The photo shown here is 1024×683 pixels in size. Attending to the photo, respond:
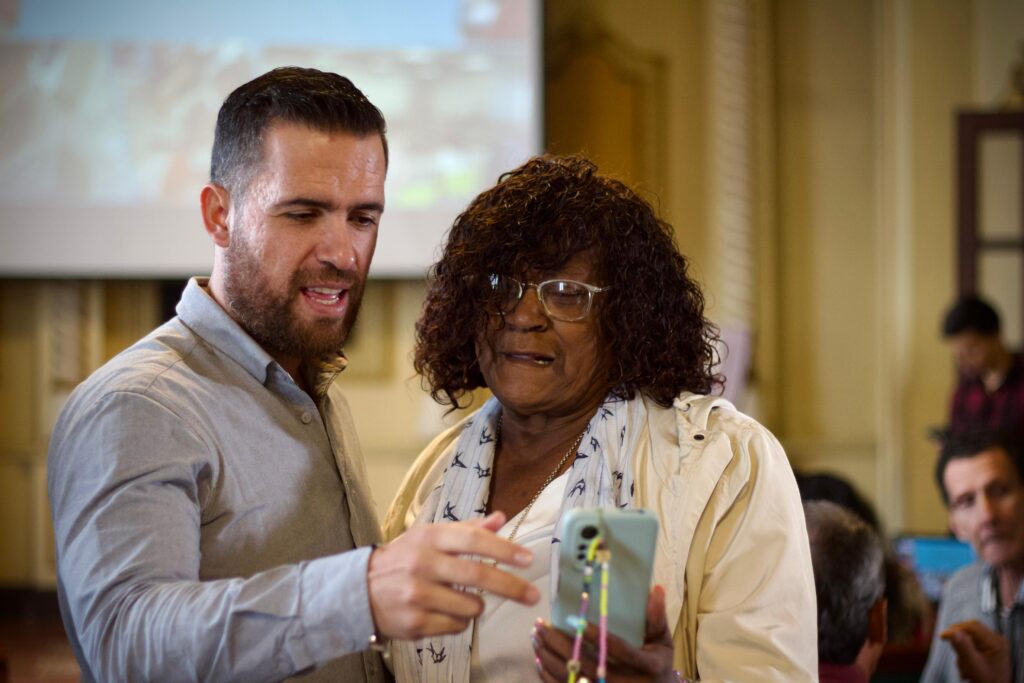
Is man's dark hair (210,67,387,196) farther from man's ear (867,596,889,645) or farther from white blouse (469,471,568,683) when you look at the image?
man's ear (867,596,889,645)

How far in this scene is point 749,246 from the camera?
5828 millimetres

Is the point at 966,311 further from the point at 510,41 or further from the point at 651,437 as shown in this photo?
the point at 651,437

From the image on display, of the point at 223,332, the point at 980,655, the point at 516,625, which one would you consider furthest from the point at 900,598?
the point at 223,332

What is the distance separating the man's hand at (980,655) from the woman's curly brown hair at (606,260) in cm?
98

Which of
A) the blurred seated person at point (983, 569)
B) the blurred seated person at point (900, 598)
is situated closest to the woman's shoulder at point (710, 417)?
the blurred seated person at point (900, 598)

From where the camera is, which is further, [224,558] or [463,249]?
[463,249]

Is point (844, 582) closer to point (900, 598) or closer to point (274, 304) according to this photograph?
point (900, 598)

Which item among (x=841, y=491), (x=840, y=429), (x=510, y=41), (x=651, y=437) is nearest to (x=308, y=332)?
(x=651, y=437)

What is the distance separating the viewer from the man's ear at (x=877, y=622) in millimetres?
2193

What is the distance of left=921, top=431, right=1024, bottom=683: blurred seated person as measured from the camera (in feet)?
7.91

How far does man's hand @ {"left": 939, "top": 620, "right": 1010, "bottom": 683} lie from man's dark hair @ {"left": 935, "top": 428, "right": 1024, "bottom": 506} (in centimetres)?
68

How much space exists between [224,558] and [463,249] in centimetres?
59

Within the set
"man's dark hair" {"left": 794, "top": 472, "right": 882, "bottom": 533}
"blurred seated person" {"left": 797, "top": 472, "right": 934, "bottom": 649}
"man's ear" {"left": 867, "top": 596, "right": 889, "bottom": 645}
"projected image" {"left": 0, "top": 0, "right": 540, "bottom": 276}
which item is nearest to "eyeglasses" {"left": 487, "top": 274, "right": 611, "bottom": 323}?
"man's ear" {"left": 867, "top": 596, "right": 889, "bottom": 645}

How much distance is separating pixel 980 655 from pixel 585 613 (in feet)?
4.76
